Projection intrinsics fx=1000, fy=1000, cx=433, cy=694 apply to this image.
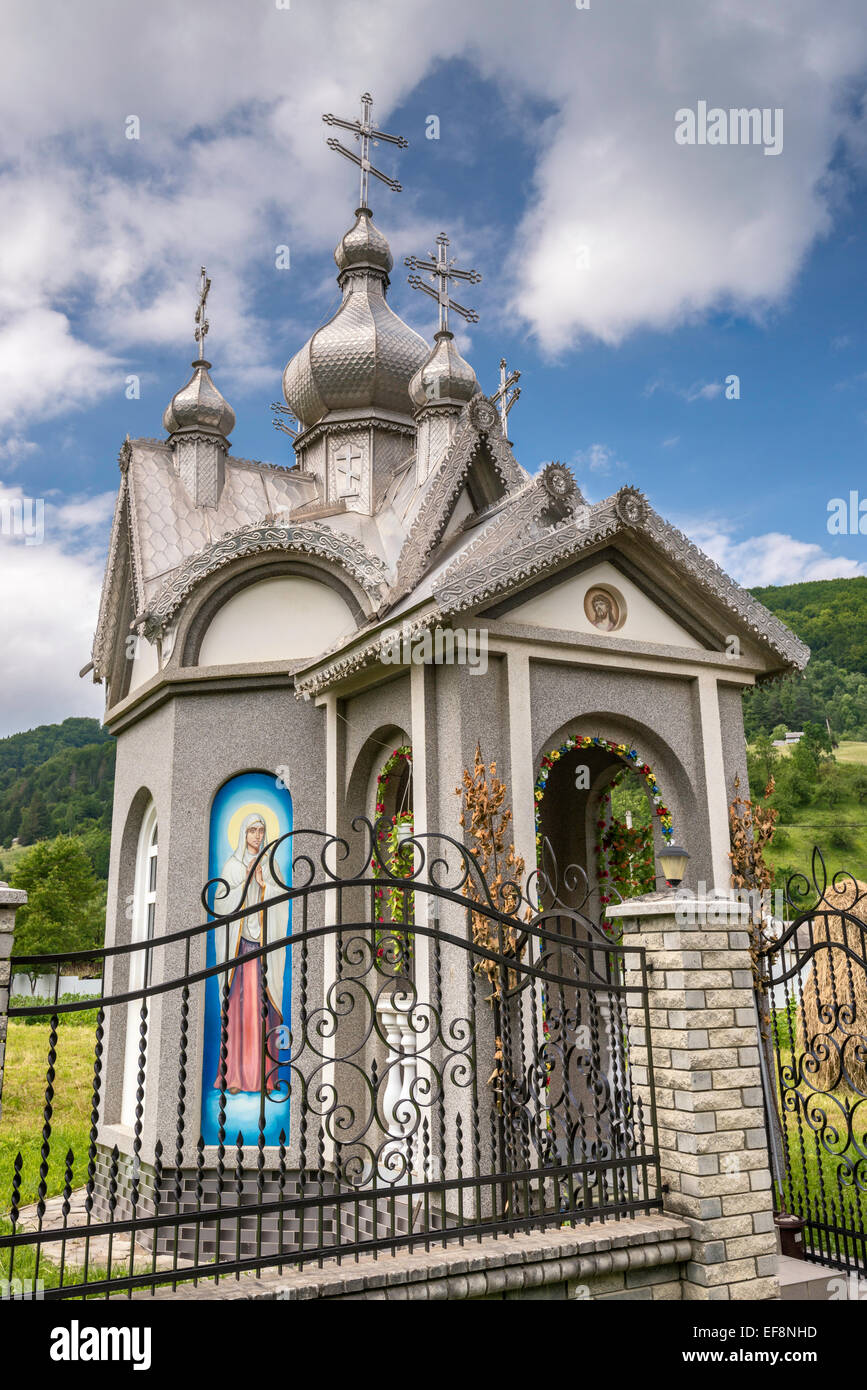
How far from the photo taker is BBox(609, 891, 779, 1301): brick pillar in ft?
15.8

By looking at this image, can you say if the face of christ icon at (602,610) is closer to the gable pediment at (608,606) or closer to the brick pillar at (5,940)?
the gable pediment at (608,606)

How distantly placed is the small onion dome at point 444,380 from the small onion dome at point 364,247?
271 cm

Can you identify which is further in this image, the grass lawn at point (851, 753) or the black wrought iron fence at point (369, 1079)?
the grass lawn at point (851, 753)

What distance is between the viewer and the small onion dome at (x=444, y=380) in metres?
10.5

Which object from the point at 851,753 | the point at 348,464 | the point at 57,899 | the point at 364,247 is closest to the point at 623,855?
the point at 348,464

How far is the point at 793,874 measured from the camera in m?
6.52

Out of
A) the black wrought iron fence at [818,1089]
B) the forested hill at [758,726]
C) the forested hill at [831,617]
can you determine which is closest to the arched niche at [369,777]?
the black wrought iron fence at [818,1089]

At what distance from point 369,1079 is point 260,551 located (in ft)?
19.3

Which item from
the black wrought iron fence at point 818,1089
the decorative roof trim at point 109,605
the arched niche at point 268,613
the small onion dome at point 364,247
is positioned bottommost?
the black wrought iron fence at point 818,1089

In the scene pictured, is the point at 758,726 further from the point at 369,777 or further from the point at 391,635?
the point at 391,635

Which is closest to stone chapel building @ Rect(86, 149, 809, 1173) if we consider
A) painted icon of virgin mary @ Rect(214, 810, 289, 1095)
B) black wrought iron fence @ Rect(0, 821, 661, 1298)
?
painted icon of virgin mary @ Rect(214, 810, 289, 1095)

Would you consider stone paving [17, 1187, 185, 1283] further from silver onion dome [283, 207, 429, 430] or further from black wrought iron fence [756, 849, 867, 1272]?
silver onion dome [283, 207, 429, 430]

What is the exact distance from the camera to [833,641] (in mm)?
45219

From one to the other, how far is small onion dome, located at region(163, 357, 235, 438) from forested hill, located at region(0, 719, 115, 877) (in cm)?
Answer: 3634
